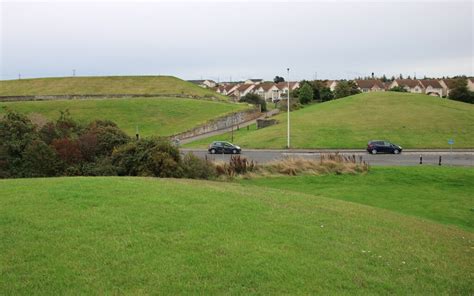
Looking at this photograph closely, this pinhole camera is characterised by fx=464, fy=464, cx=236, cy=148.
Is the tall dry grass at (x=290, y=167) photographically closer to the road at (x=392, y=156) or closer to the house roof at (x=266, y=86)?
the road at (x=392, y=156)

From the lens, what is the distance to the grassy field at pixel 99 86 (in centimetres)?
8131

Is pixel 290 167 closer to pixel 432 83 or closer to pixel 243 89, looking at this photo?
pixel 432 83

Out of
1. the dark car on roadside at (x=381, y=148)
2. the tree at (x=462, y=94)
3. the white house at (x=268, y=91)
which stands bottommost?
the dark car on roadside at (x=381, y=148)

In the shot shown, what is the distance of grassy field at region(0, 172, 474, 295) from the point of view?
7.19m

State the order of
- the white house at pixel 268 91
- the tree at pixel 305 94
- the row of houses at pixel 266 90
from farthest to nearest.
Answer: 1. the white house at pixel 268 91
2. the row of houses at pixel 266 90
3. the tree at pixel 305 94

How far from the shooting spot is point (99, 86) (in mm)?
86000

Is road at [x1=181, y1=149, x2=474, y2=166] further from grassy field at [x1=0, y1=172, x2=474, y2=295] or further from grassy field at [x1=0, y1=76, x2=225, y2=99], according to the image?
grassy field at [x1=0, y1=76, x2=225, y2=99]

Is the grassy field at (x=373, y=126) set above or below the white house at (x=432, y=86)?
below

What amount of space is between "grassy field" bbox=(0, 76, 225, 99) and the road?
42898 mm

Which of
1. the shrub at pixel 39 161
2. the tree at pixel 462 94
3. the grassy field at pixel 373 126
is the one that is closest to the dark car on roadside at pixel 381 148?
the grassy field at pixel 373 126

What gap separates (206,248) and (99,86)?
8248 centimetres

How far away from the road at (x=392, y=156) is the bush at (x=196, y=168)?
10.4 meters

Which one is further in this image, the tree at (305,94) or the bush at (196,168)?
the tree at (305,94)

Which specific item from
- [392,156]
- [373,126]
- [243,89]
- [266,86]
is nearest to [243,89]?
[243,89]
